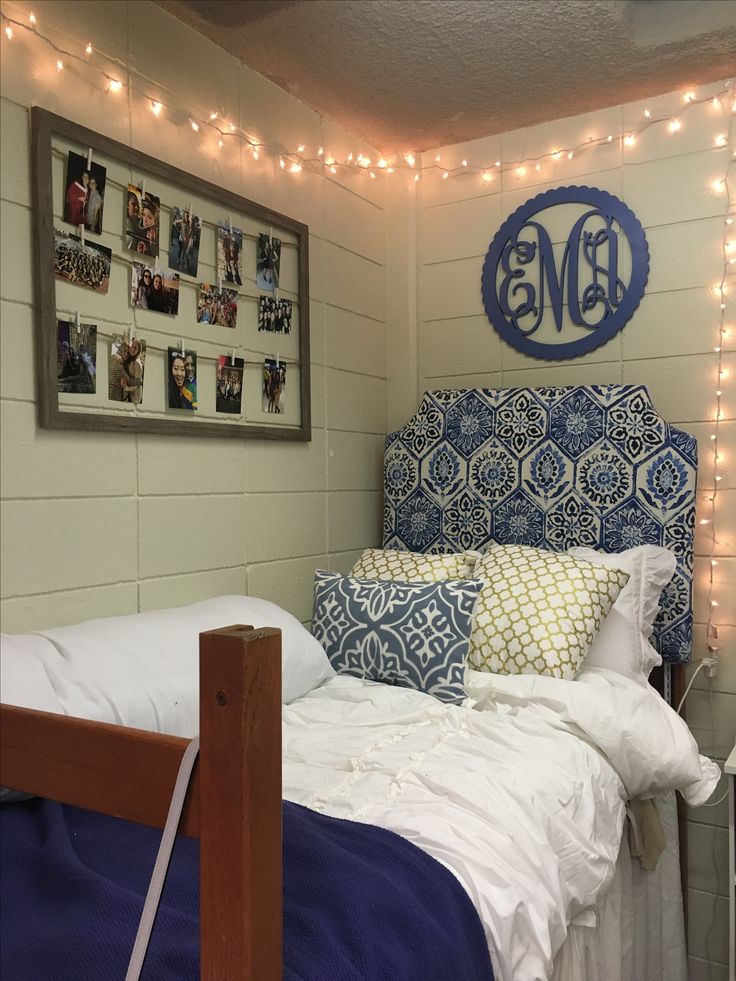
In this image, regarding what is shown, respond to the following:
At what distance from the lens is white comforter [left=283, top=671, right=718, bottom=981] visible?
54.3 inches

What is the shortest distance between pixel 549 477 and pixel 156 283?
1357mm

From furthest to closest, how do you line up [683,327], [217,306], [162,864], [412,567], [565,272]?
[565,272], [683,327], [412,567], [217,306], [162,864]

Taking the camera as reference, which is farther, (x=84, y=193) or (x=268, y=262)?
(x=268, y=262)

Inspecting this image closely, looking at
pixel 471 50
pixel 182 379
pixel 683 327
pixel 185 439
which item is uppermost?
pixel 471 50

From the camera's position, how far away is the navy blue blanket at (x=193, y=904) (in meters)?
0.98

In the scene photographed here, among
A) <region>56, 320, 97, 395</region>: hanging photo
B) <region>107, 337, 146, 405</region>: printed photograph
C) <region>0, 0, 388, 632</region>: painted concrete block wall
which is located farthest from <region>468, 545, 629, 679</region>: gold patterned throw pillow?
<region>56, 320, 97, 395</region>: hanging photo

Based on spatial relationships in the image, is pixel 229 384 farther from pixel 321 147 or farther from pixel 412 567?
pixel 321 147

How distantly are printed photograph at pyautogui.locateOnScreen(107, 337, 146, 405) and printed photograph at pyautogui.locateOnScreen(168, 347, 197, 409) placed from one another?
0.31 ft

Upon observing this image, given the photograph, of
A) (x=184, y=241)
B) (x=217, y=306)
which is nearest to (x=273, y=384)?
(x=217, y=306)

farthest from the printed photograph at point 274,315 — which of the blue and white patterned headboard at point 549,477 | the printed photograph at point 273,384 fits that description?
the blue and white patterned headboard at point 549,477

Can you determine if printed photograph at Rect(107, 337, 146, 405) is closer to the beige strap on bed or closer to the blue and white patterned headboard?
the blue and white patterned headboard

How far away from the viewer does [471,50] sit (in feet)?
7.84

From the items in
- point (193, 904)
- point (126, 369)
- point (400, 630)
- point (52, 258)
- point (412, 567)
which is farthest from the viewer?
point (412, 567)

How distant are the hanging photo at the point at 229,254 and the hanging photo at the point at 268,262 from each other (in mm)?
90
